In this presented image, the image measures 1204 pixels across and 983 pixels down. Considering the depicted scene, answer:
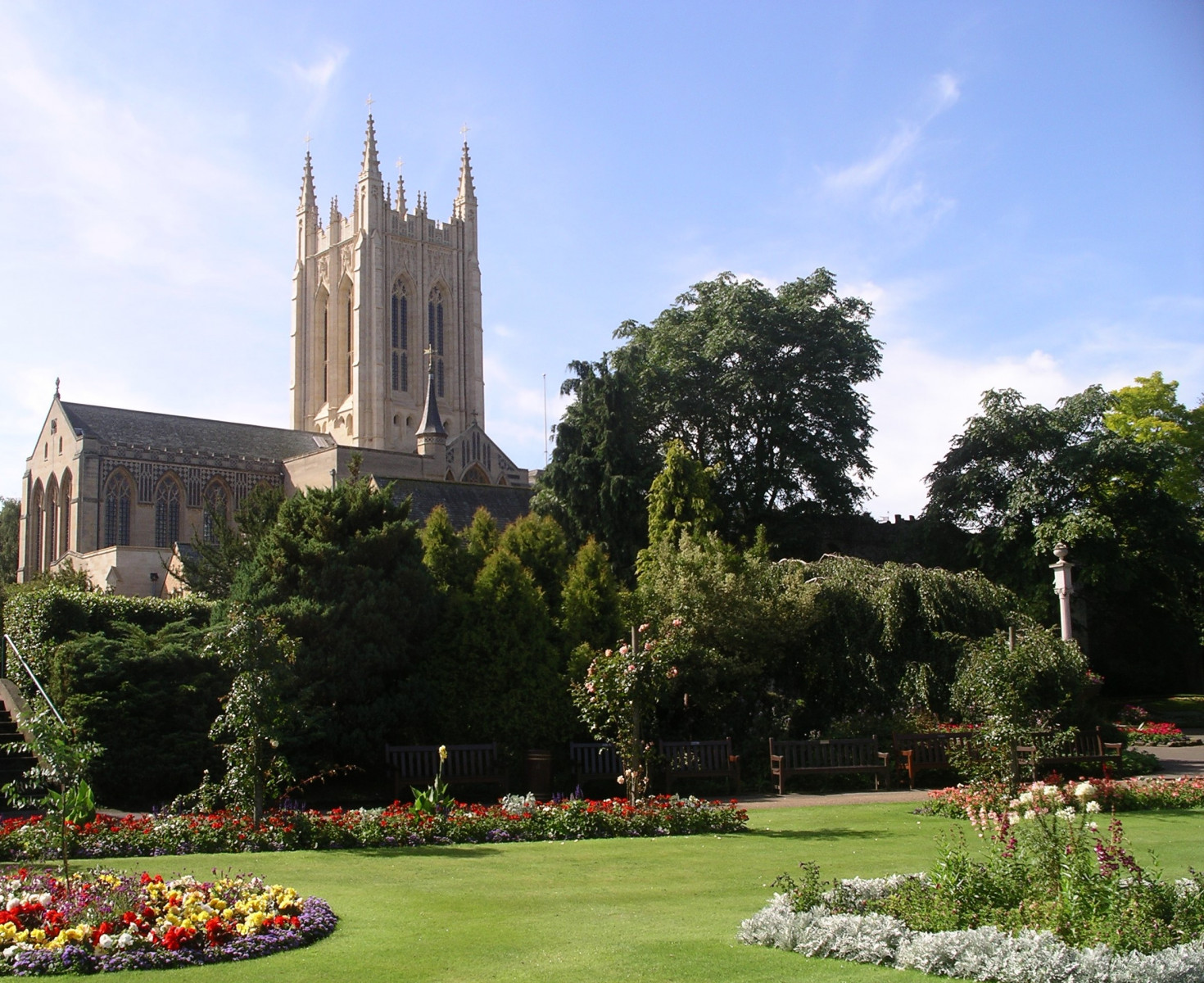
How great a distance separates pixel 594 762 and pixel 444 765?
2.43 m

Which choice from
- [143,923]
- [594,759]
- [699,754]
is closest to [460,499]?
[594,759]

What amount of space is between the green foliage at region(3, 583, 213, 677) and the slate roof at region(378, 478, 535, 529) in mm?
12131

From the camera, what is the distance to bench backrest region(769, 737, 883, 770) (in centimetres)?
1681

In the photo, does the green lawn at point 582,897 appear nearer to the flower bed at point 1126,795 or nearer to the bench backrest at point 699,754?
the flower bed at point 1126,795

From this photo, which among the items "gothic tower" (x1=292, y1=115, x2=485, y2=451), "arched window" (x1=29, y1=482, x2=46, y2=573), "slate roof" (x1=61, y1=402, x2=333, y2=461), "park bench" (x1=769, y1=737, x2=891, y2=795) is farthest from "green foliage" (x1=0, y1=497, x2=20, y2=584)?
"park bench" (x1=769, y1=737, x2=891, y2=795)

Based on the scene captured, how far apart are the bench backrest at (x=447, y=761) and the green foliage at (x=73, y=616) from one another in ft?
17.1

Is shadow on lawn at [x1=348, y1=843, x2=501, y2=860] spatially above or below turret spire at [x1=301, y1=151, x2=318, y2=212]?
below

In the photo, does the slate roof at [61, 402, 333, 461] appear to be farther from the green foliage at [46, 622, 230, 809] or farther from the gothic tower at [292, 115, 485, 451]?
the green foliage at [46, 622, 230, 809]

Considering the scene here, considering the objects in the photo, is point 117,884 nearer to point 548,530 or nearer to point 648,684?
point 648,684

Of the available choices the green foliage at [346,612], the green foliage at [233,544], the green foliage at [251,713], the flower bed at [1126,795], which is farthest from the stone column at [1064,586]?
the green foliage at [251,713]

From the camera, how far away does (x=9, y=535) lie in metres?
76.2

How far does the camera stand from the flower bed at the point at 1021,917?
5863 mm

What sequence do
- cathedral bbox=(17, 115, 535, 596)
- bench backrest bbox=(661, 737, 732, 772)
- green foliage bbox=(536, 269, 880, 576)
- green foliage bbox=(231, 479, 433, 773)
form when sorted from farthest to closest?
cathedral bbox=(17, 115, 535, 596), green foliage bbox=(536, 269, 880, 576), bench backrest bbox=(661, 737, 732, 772), green foliage bbox=(231, 479, 433, 773)

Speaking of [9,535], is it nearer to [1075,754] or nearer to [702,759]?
[702,759]
